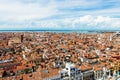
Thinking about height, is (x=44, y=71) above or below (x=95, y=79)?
above

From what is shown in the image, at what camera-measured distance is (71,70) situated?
31000 millimetres

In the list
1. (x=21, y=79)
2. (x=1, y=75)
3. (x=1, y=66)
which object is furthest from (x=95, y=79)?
(x=1, y=66)

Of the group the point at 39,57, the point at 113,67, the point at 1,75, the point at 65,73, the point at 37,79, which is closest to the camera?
the point at 37,79

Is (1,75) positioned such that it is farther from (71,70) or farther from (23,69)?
(71,70)

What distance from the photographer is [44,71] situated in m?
29.5

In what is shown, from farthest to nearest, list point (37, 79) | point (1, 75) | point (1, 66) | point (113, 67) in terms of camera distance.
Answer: point (1, 66)
point (113, 67)
point (1, 75)
point (37, 79)

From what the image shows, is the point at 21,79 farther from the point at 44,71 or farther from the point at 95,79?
the point at 95,79

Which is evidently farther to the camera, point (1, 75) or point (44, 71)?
point (1, 75)

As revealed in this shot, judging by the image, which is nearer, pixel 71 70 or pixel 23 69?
pixel 71 70

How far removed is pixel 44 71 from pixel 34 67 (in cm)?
907

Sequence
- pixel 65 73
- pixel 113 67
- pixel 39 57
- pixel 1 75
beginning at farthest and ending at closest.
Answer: pixel 39 57 < pixel 113 67 < pixel 1 75 < pixel 65 73

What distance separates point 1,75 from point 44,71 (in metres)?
7.95

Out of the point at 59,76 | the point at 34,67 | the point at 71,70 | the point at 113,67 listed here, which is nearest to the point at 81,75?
the point at 71,70

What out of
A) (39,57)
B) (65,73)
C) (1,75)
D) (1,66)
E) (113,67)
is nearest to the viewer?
(65,73)
